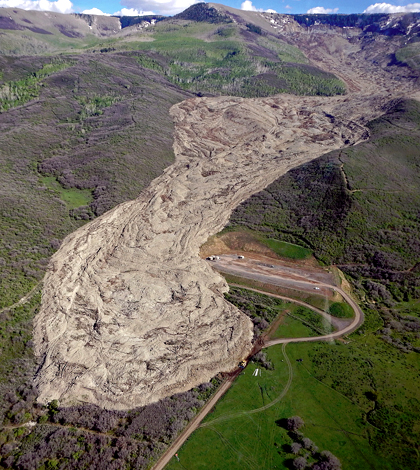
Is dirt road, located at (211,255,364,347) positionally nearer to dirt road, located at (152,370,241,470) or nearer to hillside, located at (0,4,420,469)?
hillside, located at (0,4,420,469)

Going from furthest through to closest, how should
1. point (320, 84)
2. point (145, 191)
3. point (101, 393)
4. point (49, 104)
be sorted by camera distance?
point (320, 84)
point (49, 104)
point (145, 191)
point (101, 393)

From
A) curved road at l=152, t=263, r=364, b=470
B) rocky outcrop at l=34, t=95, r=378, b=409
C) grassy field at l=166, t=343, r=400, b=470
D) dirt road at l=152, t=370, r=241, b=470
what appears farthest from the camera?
rocky outcrop at l=34, t=95, r=378, b=409

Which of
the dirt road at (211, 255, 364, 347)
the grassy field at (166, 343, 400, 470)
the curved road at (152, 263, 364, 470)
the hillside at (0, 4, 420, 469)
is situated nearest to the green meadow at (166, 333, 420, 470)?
the grassy field at (166, 343, 400, 470)

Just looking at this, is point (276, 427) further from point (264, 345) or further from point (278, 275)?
point (278, 275)

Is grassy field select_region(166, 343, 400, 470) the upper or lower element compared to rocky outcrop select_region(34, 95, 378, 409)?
lower

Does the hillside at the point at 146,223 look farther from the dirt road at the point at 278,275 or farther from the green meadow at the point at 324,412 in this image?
the green meadow at the point at 324,412

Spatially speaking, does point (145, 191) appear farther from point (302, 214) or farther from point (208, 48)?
point (208, 48)

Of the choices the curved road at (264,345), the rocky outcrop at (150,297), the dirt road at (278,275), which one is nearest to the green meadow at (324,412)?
the curved road at (264,345)

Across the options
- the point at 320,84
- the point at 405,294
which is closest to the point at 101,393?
the point at 405,294
